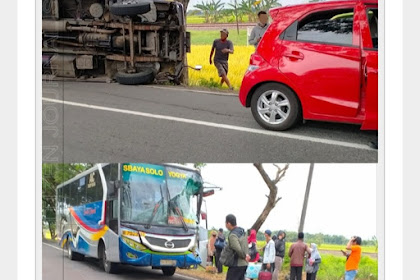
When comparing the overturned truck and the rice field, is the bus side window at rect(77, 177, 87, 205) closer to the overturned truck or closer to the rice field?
the overturned truck

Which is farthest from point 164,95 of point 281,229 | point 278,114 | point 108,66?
point 281,229

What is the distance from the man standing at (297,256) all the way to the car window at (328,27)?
4.16ft

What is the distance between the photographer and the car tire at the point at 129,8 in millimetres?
4250

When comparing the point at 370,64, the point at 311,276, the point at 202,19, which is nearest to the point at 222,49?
the point at 202,19

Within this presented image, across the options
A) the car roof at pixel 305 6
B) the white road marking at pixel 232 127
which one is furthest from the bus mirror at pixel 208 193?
the car roof at pixel 305 6

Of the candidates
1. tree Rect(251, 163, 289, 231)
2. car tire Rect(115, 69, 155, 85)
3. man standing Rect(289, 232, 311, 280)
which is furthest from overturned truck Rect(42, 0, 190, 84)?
man standing Rect(289, 232, 311, 280)

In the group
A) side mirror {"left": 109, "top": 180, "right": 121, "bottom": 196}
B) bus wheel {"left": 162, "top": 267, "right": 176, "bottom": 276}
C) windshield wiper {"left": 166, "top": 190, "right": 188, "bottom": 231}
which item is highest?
side mirror {"left": 109, "top": 180, "right": 121, "bottom": 196}

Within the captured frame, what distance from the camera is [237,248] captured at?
4355 mm

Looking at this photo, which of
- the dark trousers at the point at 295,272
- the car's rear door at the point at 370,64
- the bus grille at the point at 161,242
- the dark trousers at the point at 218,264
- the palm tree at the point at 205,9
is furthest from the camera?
the bus grille at the point at 161,242

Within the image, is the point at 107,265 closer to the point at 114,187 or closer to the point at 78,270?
the point at 78,270

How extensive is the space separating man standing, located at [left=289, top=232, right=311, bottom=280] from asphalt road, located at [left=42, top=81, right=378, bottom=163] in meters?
0.65

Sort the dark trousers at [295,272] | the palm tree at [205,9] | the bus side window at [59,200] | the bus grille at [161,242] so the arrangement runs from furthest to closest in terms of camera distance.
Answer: the bus grille at [161,242], the dark trousers at [295,272], the palm tree at [205,9], the bus side window at [59,200]

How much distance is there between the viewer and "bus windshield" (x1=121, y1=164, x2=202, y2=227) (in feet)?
15.1

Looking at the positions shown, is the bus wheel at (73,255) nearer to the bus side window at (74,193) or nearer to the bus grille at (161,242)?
the bus side window at (74,193)
